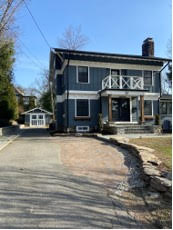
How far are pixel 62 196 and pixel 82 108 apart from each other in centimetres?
1390

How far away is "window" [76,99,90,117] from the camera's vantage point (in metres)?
17.9

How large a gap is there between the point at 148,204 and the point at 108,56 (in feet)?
50.9

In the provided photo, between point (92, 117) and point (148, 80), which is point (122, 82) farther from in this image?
point (92, 117)

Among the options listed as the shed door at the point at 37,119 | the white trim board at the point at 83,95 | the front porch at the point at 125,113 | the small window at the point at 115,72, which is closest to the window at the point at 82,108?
the white trim board at the point at 83,95

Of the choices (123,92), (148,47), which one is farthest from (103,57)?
(148,47)

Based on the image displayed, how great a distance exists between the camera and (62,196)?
430cm

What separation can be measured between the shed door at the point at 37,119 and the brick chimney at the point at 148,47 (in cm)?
2544

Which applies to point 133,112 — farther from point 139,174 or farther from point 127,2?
point 139,174

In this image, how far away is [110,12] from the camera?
13539mm

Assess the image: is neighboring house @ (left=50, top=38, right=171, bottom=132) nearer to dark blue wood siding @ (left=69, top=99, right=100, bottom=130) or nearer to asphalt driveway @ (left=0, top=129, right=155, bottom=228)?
dark blue wood siding @ (left=69, top=99, right=100, bottom=130)

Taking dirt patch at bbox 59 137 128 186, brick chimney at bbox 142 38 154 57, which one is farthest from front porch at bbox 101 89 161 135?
dirt patch at bbox 59 137 128 186

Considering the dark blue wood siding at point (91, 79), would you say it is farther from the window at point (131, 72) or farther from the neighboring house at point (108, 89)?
the window at point (131, 72)

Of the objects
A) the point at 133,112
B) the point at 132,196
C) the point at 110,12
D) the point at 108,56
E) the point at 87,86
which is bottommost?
the point at 132,196

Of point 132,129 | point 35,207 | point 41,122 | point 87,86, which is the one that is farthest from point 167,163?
point 41,122
